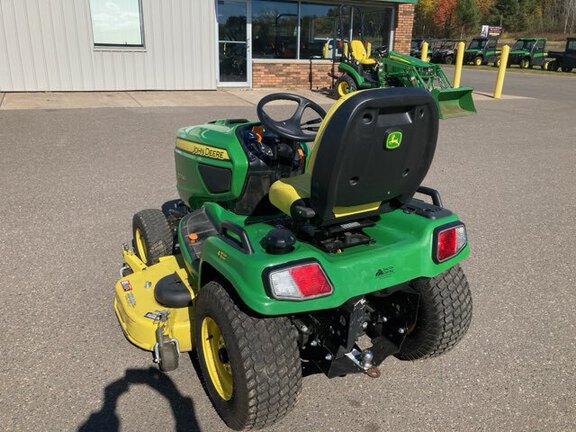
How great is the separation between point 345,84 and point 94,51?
20.8 feet

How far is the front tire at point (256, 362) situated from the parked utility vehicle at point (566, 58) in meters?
29.4

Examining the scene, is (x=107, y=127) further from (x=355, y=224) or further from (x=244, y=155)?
(x=355, y=224)

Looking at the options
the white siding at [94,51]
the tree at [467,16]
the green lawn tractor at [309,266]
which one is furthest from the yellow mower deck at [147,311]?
the tree at [467,16]

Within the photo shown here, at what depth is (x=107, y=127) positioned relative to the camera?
28.9 ft

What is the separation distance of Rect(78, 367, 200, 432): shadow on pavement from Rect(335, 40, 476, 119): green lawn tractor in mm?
9883

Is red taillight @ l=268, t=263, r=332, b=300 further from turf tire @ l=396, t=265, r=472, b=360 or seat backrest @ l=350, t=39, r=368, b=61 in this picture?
seat backrest @ l=350, t=39, r=368, b=61

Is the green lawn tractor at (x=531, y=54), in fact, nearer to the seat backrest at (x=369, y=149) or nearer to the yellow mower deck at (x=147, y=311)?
the yellow mower deck at (x=147, y=311)

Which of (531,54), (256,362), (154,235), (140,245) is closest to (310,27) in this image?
(140,245)

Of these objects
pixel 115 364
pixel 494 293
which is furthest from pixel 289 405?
pixel 494 293

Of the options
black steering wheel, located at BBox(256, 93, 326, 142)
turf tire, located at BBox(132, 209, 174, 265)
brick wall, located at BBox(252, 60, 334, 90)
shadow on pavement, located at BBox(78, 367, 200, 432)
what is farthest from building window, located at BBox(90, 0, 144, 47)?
shadow on pavement, located at BBox(78, 367, 200, 432)

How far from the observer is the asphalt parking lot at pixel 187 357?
235 cm

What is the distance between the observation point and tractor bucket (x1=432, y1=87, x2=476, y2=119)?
10.8 meters

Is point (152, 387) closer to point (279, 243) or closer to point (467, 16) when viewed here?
point (279, 243)

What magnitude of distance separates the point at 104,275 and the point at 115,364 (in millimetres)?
1079
